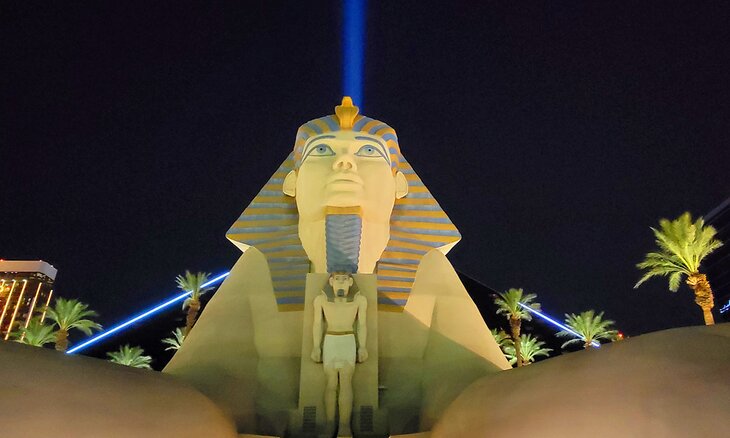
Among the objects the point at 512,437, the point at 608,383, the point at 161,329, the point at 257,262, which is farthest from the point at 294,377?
the point at 161,329

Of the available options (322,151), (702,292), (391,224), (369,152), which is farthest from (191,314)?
(702,292)

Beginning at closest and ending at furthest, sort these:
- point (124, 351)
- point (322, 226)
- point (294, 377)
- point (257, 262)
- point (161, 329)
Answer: point (294, 377)
point (322, 226)
point (257, 262)
point (124, 351)
point (161, 329)

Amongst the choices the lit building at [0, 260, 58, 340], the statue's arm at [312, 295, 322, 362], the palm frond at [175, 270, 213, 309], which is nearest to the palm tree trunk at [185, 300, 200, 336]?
the palm frond at [175, 270, 213, 309]

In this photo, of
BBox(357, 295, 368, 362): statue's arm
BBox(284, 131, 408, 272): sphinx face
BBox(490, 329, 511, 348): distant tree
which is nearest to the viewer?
BBox(357, 295, 368, 362): statue's arm

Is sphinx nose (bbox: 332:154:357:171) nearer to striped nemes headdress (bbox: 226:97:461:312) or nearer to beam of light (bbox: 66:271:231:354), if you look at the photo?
striped nemes headdress (bbox: 226:97:461:312)

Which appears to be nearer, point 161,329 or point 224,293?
point 224,293

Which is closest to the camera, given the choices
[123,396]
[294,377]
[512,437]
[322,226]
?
[512,437]

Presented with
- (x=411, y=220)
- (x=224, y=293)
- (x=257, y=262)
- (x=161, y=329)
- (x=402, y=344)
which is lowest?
(x=402, y=344)

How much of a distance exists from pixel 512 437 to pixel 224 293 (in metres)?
4.92

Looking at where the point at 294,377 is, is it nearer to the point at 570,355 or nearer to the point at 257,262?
the point at 257,262

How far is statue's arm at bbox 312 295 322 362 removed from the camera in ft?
20.1

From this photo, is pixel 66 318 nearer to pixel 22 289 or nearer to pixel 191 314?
pixel 191 314

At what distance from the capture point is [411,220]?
8.03 m

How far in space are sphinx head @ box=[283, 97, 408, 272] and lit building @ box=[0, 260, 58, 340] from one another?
59897 mm
